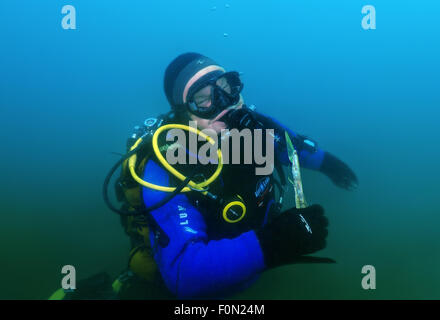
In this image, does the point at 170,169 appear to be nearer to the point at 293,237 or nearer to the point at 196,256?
the point at 196,256

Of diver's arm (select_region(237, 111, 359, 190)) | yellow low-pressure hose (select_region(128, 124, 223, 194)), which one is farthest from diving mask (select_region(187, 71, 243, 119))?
diver's arm (select_region(237, 111, 359, 190))

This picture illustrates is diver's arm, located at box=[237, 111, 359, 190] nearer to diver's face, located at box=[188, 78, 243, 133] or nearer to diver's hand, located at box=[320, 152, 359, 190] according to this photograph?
diver's hand, located at box=[320, 152, 359, 190]

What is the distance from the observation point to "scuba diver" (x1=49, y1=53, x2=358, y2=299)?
165cm

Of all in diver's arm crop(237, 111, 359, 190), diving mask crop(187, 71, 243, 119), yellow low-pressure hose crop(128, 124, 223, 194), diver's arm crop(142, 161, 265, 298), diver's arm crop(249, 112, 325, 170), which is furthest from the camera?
diver's arm crop(237, 111, 359, 190)

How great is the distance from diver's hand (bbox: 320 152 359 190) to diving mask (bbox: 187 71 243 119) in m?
2.00

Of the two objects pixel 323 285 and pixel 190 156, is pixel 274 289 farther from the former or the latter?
pixel 190 156

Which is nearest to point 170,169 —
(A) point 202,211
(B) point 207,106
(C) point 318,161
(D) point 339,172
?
(A) point 202,211

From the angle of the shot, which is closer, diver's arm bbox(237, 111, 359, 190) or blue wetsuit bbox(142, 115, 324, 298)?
blue wetsuit bbox(142, 115, 324, 298)

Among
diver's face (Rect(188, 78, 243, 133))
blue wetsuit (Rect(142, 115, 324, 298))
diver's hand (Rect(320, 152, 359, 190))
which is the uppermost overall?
diver's face (Rect(188, 78, 243, 133))

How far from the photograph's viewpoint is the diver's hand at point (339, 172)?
11.3 feet

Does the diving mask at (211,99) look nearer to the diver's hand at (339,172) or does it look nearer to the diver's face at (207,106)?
the diver's face at (207,106)

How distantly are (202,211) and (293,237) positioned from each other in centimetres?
82

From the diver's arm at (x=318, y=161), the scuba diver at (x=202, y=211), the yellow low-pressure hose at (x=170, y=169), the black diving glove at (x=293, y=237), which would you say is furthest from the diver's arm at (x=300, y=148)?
the black diving glove at (x=293, y=237)
